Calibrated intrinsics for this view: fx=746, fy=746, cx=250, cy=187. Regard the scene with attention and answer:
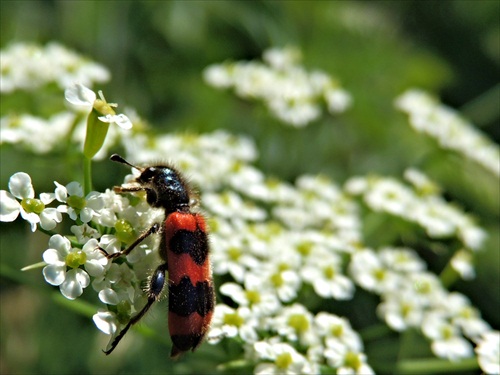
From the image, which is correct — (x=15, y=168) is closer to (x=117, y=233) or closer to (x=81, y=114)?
(x=81, y=114)

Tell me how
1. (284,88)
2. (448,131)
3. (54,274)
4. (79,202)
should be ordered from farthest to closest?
(448,131)
(284,88)
(79,202)
(54,274)

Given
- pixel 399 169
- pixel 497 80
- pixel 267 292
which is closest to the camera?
pixel 267 292

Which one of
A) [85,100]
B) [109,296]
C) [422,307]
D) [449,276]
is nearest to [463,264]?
[449,276]

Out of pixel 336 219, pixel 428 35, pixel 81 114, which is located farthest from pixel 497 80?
pixel 81 114

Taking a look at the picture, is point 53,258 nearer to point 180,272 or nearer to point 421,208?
point 180,272

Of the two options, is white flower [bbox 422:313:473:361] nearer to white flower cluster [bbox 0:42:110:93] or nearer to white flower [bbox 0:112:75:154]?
white flower [bbox 0:112:75:154]

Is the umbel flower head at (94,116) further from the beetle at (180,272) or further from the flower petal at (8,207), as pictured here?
the flower petal at (8,207)
